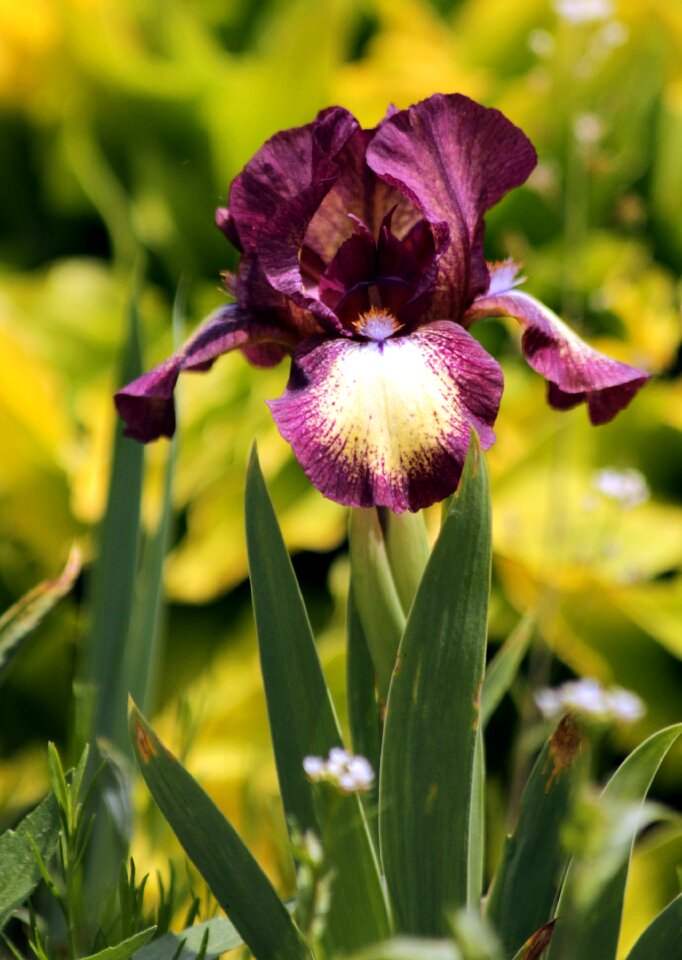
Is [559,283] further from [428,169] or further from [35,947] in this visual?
[35,947]

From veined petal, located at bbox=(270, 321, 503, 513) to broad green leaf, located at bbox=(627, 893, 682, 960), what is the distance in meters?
0.21

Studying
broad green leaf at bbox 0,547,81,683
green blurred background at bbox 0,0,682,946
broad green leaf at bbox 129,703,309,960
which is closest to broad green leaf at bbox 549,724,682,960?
broad green leaf at bbox 129,703,309,960

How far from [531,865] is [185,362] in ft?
1.00

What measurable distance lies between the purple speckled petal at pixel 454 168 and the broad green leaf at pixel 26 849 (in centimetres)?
30

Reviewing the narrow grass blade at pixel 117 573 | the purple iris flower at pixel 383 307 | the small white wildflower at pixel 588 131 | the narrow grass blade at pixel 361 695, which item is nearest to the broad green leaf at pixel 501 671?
the narrow grass blade at pixel 361 695

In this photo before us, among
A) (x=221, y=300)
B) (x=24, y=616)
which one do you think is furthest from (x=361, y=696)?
(x=221, y=300)

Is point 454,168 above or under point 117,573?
above

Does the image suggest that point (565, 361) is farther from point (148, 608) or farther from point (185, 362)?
point (148, 608)

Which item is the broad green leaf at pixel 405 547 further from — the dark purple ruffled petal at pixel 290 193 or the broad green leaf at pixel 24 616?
the broad green leaf at pixel 24 616

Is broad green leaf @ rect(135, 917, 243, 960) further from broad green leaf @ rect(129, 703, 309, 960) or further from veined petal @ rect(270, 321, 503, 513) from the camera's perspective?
veined petal @ rect(270, 321, 503, 513)

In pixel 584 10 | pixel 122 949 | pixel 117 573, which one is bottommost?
pixel 122 949

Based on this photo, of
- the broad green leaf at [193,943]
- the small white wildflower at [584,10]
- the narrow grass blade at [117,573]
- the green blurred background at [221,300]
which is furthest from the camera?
the green blurred background at [221,300]

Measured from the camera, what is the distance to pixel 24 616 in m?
0.70

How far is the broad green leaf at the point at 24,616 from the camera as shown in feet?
2.26
